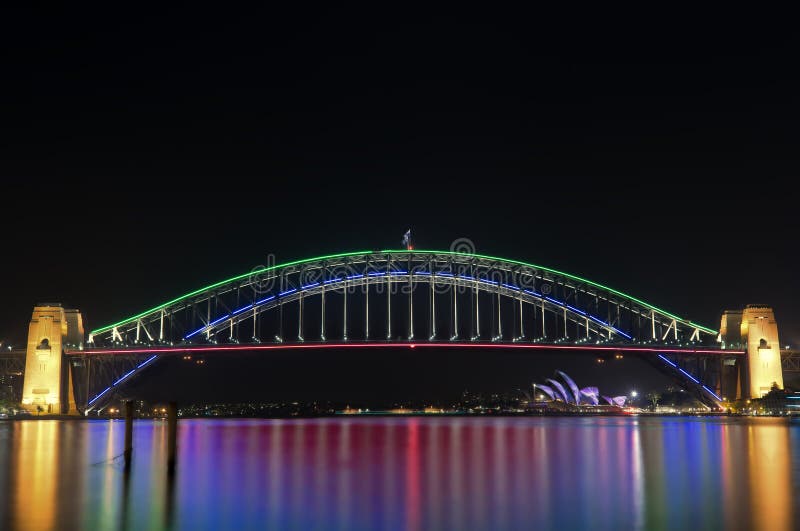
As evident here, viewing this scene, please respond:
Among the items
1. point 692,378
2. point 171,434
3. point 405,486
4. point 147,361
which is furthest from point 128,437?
point 692,378

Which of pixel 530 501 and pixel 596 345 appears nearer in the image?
pixel 530 501

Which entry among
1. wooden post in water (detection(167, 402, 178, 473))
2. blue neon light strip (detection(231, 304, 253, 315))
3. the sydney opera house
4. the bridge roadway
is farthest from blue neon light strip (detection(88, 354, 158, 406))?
the sydney opera house

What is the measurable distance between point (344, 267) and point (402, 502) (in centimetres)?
5944

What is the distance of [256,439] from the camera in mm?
39438

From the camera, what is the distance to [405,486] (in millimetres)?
21516

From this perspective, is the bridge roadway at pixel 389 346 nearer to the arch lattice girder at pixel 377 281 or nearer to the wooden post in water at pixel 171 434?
the arch lattice girder at pixel 377 281

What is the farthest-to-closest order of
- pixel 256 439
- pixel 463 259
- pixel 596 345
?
pixel 463 259 < pixel 596 345 < pixel 256 439

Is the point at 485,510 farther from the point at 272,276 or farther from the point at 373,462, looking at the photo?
the point at 272,276

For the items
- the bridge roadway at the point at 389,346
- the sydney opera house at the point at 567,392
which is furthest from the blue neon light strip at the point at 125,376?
the sydney opera house at the point at 567,392

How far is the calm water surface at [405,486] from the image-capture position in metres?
17.0

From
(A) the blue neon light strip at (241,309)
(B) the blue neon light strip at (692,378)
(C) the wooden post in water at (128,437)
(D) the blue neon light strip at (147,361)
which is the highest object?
(A) the blue neon light strip at (241,309)

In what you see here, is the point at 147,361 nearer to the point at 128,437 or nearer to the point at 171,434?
the point at 128,437

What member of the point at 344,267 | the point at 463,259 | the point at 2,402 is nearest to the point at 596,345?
the point at 463,259

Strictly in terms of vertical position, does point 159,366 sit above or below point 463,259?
below
